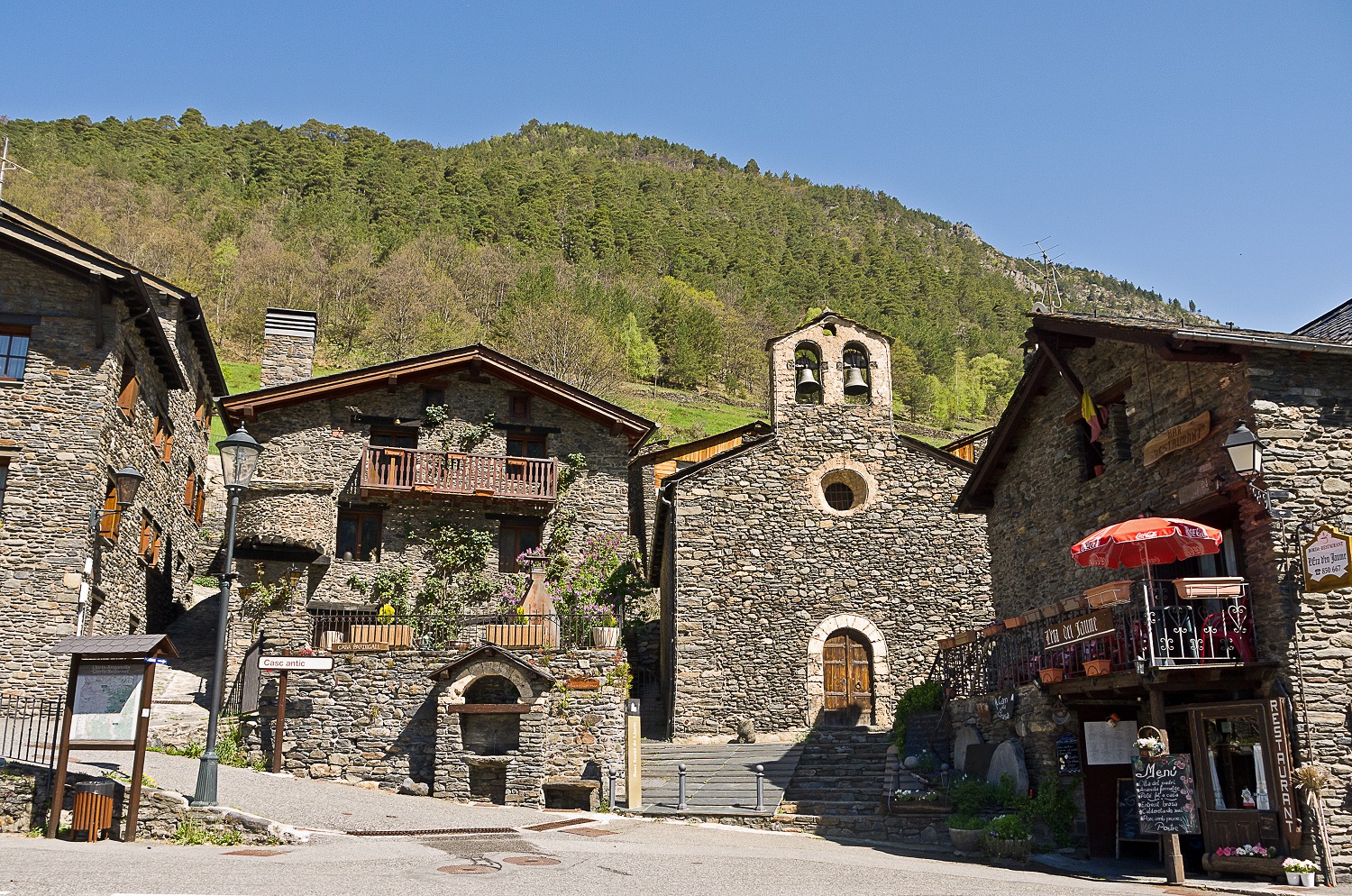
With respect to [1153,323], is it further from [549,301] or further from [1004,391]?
[1004,391]

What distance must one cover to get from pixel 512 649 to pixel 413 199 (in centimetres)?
6019

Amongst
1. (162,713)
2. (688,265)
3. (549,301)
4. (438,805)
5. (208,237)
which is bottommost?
(438,805)

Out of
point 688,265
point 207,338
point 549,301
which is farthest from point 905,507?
point 688,265

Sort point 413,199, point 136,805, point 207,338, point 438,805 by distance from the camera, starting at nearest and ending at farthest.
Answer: point 136,805 < point 438,805 < point 207,338 < point 413,199

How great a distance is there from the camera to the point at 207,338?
25.8 meters

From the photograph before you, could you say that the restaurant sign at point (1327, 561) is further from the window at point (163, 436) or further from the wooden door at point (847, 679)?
the window at point (163, 436)

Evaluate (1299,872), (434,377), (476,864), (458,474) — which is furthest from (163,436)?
(1299,872)

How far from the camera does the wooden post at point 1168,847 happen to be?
10.9 m

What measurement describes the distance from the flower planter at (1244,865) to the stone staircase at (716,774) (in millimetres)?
5830

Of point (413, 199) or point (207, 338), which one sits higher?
point (413, 199)

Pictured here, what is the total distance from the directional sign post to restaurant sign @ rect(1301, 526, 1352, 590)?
1406cm

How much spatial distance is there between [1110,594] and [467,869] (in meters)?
7.42

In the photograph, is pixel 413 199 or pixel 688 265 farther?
pixel 688 265

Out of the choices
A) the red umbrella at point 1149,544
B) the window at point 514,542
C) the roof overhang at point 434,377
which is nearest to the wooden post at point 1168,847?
the red umbrella at point 1149,544
